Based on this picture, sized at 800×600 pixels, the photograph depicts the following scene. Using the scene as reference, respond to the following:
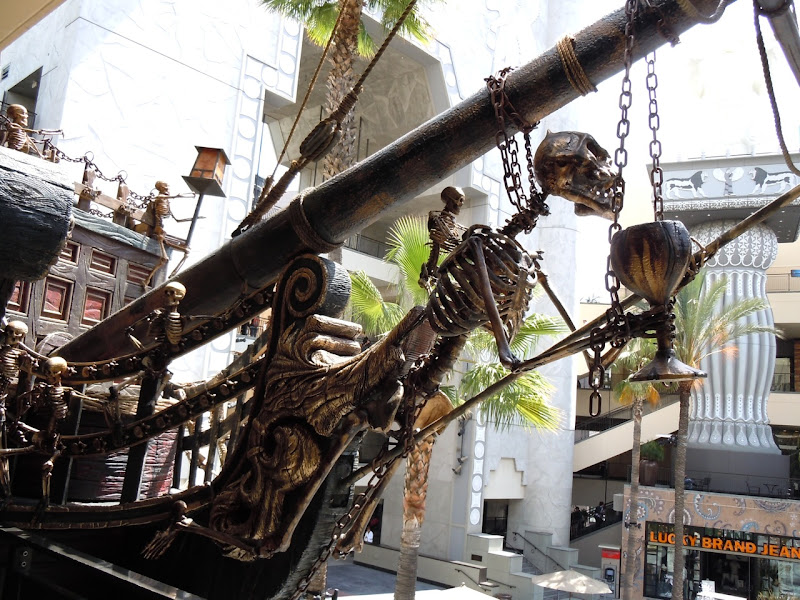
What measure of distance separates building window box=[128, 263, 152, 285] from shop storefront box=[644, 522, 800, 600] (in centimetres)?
1348

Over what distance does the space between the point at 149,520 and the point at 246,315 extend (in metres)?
0.87

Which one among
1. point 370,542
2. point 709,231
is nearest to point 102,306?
point 370,542

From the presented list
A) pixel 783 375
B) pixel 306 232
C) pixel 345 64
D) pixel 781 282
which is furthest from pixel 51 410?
pixel 783 375

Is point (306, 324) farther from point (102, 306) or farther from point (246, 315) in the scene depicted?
point (102, 306)

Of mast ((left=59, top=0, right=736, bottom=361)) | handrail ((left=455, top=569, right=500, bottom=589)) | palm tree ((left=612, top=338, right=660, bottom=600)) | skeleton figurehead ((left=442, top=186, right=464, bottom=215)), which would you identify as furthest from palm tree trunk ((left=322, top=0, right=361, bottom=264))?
handrail ((left=455, top=569, right=500, bottom=589))

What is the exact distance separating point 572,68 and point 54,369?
2.24m

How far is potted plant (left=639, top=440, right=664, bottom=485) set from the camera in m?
17.1

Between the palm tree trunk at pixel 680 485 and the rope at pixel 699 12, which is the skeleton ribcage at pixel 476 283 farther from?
the palm tree trunk at pixel 680 485

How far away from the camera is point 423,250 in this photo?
7996 mm

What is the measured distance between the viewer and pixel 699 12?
1985mm

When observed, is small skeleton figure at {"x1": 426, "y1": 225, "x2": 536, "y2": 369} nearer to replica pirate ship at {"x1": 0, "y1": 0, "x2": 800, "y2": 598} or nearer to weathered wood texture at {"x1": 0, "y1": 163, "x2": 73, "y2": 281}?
replica pirate ship at {"x1": 0, "y1": 0, "x2": 800, "y2": 598}

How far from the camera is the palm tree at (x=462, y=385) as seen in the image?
26.3 feet

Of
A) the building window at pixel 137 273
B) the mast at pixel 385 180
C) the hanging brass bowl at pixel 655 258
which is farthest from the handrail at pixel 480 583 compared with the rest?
the hanging brass bowl at pixel 655 258

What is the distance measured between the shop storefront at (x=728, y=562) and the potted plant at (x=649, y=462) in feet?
5.71
